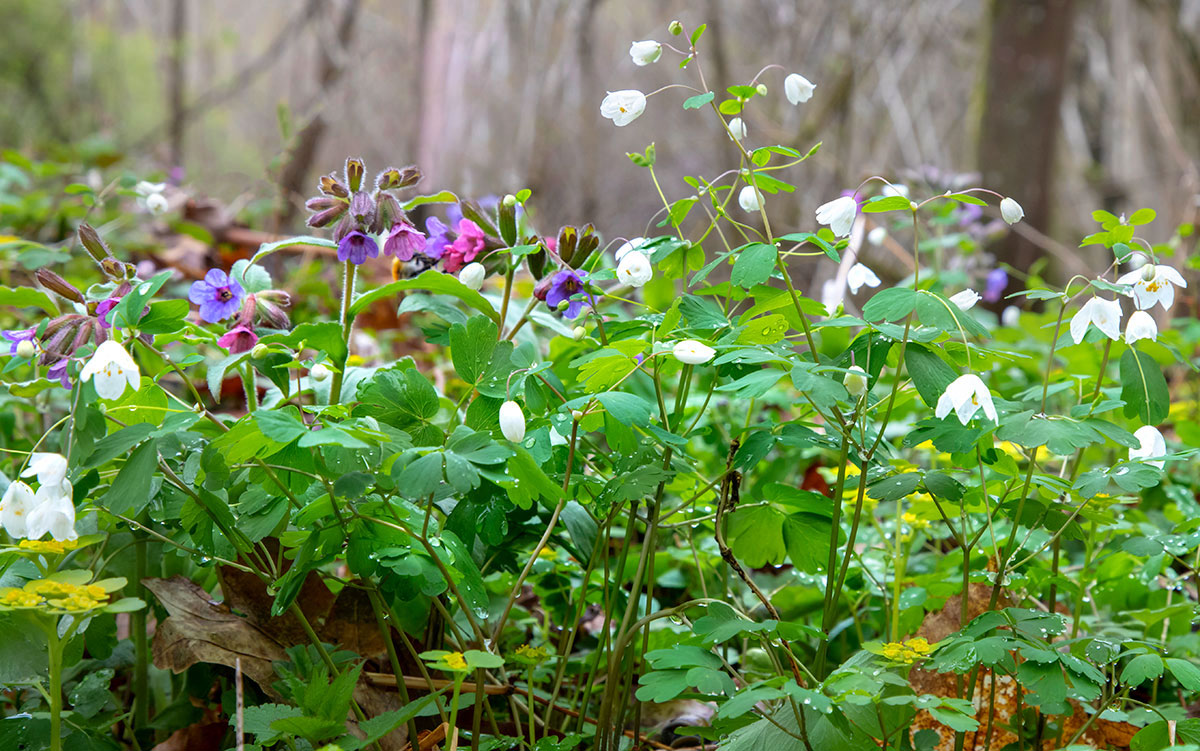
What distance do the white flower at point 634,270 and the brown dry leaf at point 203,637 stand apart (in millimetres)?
621

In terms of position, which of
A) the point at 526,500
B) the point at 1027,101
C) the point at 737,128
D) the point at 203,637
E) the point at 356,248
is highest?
the point at 1027,101

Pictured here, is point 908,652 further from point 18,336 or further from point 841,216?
point 18,336

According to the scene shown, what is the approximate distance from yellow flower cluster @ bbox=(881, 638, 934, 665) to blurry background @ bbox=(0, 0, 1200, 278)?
2540 millimetres

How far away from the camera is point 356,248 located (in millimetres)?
1090

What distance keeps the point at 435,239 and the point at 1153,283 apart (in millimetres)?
844

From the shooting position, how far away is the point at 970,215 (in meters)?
2.60

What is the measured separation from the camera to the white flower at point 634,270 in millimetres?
1019

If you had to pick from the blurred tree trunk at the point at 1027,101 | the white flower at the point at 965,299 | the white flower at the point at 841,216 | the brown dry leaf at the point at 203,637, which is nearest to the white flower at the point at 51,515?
the brown dry leaf at the point at 203,637

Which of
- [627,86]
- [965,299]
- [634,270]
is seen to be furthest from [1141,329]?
[627,86]

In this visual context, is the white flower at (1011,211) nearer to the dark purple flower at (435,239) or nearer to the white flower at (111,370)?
the dark purple flower at (435,239)

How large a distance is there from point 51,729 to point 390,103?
6403mm

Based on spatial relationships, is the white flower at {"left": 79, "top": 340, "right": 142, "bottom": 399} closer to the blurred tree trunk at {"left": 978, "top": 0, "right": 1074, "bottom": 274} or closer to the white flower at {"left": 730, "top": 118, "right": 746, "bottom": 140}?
the white flower at {"left": 730, "top": 118, "right": 746, "bottom": 140}

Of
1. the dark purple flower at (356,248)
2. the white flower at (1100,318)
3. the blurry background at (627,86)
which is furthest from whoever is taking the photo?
the blurry background at (627,86)

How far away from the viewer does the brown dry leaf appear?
1036 millimetres
